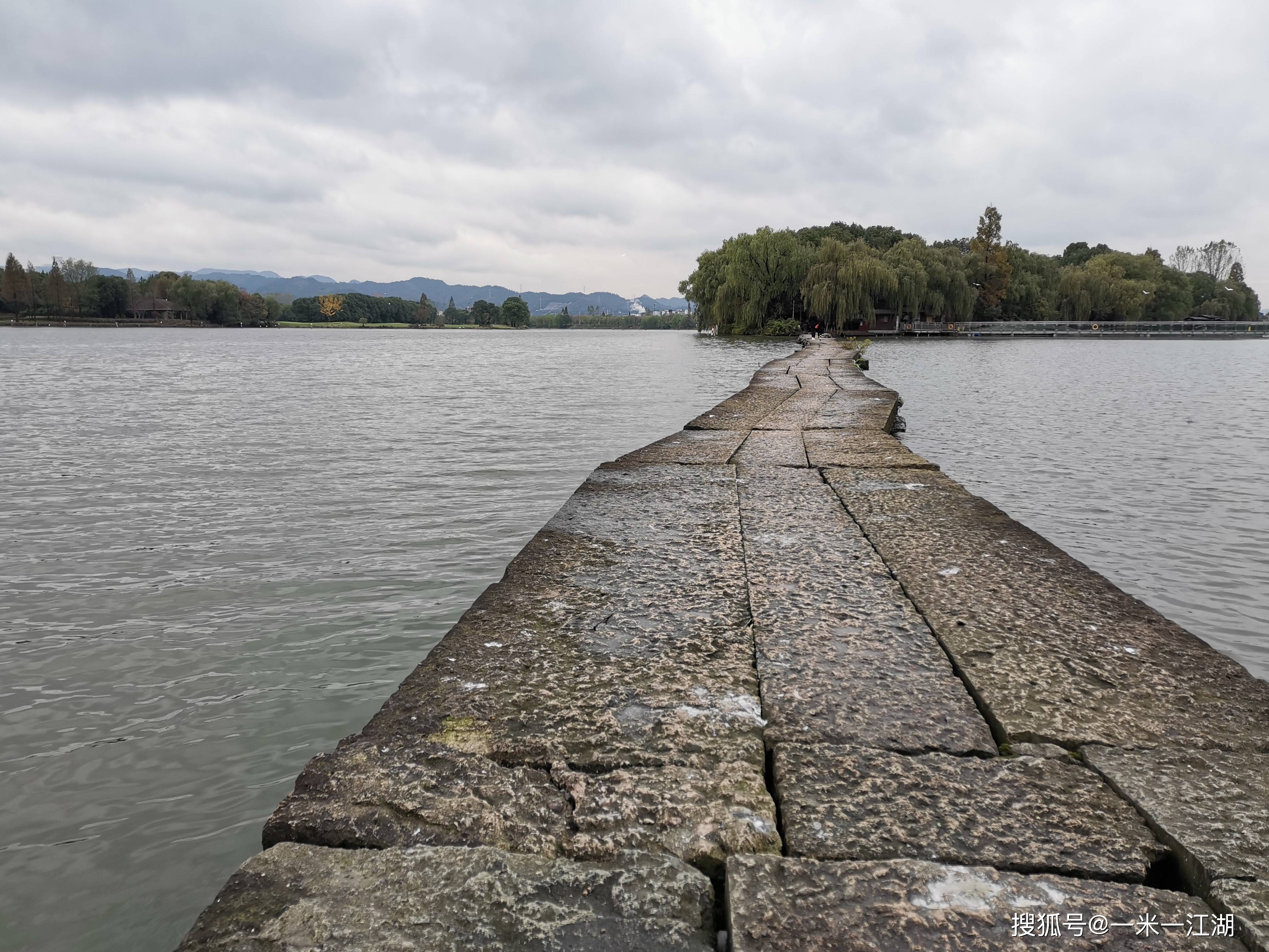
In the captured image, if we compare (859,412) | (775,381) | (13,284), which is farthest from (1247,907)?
(13,284)

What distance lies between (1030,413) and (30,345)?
190 feet

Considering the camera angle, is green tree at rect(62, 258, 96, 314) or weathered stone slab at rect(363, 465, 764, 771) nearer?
weathered stone slab at rect(363, 465, 764, 771)

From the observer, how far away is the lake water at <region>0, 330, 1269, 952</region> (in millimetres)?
2490

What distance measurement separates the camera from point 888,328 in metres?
67.5

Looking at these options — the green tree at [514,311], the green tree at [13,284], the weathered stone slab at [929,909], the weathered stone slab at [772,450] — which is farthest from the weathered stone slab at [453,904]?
the green tree at [514,311]

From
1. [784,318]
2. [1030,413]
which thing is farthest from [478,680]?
[784,318]

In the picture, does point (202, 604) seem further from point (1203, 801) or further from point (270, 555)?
point (1203, 801)

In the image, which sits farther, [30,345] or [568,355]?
[30,345]

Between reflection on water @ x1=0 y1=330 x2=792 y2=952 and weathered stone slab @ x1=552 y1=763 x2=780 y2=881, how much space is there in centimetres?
130

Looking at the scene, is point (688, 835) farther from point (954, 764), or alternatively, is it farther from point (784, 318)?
point (784, 318)

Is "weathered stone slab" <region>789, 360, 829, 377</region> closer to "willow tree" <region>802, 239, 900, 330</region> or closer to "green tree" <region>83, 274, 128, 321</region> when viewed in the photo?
"willow tree" <region>802, 239, 900, 330</region>

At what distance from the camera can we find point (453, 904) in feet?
4.50

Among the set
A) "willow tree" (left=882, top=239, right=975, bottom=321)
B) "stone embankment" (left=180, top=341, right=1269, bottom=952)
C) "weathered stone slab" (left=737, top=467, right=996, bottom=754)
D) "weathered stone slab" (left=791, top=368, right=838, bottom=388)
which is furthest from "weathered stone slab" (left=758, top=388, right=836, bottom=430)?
"willow tree" (left=882, top=239, right=975, bottom=321)

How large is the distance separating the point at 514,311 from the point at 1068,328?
144608mm
